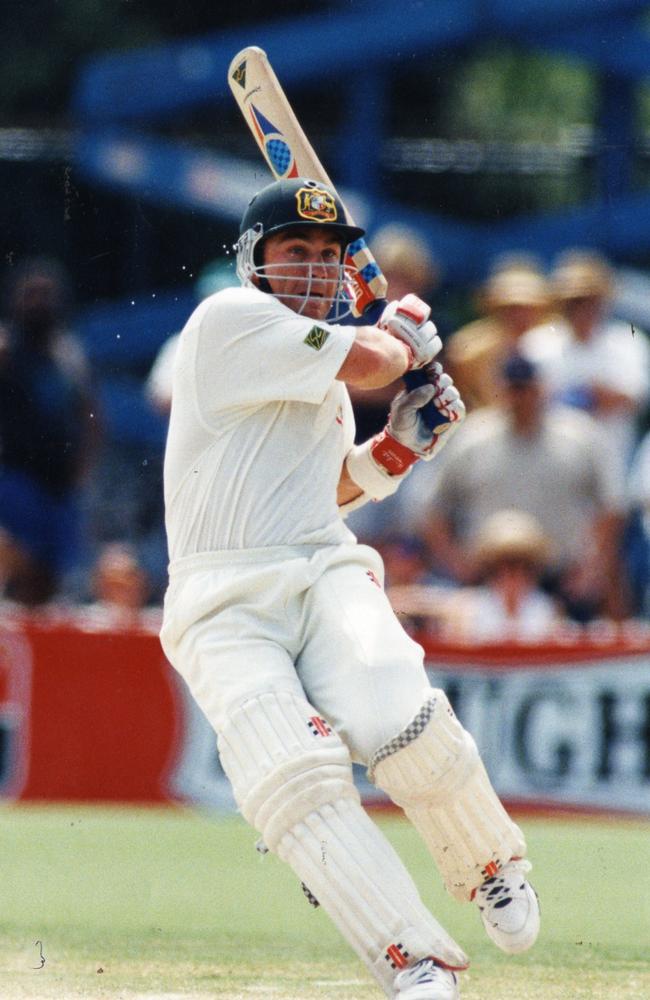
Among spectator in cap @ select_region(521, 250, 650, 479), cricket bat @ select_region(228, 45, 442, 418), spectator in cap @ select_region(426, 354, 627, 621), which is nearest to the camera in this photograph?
cricket bat @ select_region(228, 45, 442, 418)

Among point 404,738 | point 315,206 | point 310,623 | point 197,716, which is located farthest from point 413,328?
point 197,716

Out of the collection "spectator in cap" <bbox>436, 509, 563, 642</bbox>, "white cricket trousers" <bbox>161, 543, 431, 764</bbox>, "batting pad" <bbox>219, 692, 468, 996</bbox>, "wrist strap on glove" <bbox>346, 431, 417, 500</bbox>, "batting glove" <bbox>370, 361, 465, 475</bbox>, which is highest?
"batting glove" <bbox>370, 361, 465, 475</bbox>

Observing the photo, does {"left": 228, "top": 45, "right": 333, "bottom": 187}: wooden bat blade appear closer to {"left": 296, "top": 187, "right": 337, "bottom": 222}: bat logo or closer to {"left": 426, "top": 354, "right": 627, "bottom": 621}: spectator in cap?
{"left": 296, "top": 187, "right": 337, "bottom": 222}: bat logo

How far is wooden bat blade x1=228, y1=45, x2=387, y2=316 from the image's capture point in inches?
197

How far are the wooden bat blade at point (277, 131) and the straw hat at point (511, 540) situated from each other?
299 centimetres

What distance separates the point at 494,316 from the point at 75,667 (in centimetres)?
227

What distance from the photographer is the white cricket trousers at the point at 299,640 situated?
418cm

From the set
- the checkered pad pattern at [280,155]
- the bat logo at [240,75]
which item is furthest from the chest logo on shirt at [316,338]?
the bat logo at [240,75]

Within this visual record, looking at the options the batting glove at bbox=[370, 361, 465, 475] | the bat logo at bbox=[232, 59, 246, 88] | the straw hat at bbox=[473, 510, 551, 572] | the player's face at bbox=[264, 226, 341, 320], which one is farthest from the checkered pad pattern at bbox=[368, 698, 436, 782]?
the straw hat at bbox=[473, 510, 551, 572]

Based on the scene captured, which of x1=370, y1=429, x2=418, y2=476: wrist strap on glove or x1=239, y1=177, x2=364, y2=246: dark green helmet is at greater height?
x1=239, y1=177, x2=364, y2=246: dark green helmet

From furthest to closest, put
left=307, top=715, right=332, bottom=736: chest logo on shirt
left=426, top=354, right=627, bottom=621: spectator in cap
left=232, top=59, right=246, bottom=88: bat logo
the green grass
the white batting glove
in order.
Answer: left=426, top=354, right=627, bottom=621: spectator in cap → left=232, top=59, right=246, bottom=88: bat logo → the green grass → the white batting glove → left=307, top=715, right=332, bottom=736: chest logo on shirt

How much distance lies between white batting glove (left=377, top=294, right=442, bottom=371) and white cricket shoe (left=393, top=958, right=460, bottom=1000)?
1.37 meters

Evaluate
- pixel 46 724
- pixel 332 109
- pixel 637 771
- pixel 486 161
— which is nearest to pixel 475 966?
pixel 637 771

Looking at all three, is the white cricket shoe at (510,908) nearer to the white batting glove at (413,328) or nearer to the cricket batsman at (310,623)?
the cricket batsman at (310,623)
